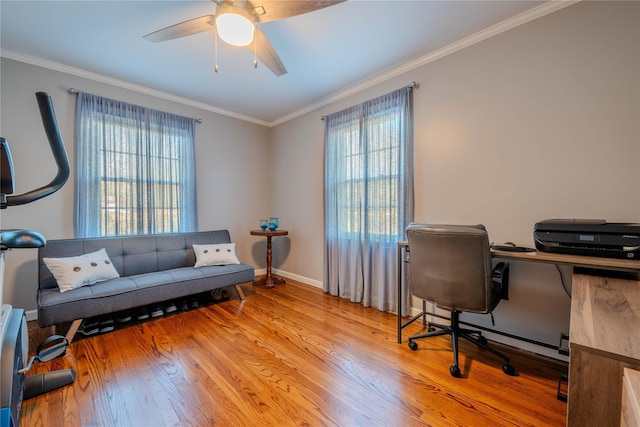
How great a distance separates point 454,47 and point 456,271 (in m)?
2.00

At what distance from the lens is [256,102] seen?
3.53 metres

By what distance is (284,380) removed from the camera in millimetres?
1634

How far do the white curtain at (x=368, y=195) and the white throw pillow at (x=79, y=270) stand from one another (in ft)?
7.60

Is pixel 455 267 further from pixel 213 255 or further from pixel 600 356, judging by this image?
pixel 213 255

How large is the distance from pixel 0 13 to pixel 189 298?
2.86m

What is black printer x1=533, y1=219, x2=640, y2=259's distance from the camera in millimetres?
1354

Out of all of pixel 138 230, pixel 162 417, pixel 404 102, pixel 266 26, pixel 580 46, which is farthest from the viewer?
pixel 138 230

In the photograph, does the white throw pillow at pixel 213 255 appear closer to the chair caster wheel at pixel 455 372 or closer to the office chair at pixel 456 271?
the office chair at pixel 456 271

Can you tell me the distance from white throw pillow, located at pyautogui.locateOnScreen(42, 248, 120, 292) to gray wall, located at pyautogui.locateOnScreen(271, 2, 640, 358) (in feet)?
10.0

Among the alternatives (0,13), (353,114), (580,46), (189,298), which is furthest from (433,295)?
(0,13)

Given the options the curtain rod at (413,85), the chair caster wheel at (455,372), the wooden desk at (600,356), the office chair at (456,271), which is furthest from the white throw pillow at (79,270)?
the curtain rod at (413,85)

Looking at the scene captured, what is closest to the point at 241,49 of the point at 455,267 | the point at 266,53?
the point at 266,53

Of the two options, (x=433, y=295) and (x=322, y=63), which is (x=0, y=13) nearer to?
(x=322, y=63)

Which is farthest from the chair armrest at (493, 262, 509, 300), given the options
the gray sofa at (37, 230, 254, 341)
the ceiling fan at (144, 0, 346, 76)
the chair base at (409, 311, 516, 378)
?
the gray sofa at (37, 230, 254, 341)
